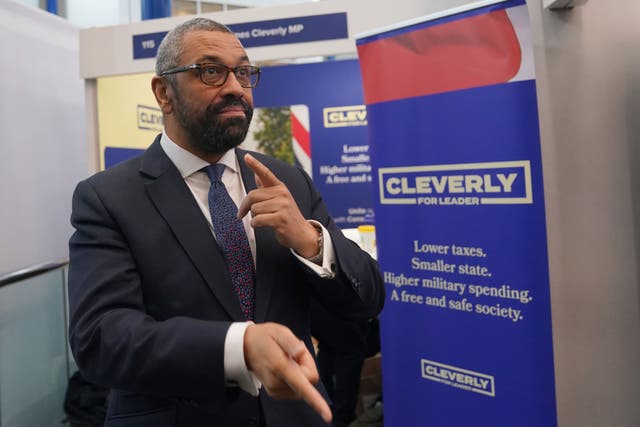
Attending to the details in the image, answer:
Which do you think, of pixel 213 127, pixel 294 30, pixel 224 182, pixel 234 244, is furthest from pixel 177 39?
pixel 294 30

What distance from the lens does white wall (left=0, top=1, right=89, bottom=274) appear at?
137 inches

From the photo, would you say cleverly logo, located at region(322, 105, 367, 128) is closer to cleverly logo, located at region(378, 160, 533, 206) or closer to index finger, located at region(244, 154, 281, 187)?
cleverly logo, located at region(378, 160, 533, 206)

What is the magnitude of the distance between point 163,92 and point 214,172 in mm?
220

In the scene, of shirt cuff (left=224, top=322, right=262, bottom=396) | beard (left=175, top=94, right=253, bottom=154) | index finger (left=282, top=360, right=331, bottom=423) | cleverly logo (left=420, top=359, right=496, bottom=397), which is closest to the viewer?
index finger (left=282, top=360, right=331, bottom=423)

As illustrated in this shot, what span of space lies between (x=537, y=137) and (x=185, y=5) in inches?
262

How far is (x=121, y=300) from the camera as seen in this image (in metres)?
0.97

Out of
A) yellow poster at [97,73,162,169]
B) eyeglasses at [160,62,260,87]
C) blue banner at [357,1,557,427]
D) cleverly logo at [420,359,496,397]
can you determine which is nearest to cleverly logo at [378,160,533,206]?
blue banner at [357,1,557,427]

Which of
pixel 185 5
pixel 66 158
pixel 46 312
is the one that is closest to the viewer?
pixel 46 312

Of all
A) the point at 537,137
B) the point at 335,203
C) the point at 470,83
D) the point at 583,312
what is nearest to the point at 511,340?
the point at 583,312

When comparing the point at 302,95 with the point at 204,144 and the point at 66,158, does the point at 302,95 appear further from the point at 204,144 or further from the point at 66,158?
the point at 204,144

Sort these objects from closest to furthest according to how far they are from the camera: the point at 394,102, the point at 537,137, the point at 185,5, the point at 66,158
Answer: the point at 537,137
the point at 394,102
the point at 66,158
the point at 185,5

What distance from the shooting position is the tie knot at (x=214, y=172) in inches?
46.1

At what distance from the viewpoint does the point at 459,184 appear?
200 centimetres

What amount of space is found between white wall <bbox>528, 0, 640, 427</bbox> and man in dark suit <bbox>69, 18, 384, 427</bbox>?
1.01 meters
